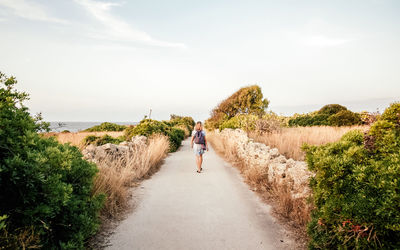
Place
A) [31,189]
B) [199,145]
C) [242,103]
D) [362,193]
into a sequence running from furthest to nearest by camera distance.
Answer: [242,103] < [199,145] < [362,193] < [31,189]

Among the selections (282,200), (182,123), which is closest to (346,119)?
(282,200)

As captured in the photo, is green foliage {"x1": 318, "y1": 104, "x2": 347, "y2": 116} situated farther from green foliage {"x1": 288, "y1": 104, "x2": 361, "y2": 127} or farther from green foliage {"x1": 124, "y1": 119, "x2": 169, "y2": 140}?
green foliage {"x1": 124, "y1": 119, "x2": 169, "y2": 140}

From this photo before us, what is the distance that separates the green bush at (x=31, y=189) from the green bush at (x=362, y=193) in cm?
275

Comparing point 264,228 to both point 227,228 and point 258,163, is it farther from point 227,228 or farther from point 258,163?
point 258,163

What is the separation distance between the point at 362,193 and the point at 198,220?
2859mm

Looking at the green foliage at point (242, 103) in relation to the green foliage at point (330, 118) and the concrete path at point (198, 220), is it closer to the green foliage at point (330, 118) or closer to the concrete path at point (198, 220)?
the green foliage at point (330, 118)

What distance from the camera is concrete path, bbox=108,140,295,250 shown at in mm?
3475

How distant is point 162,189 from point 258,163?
305 cm

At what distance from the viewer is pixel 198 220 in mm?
4277

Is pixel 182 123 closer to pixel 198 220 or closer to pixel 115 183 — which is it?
pixel 115 183

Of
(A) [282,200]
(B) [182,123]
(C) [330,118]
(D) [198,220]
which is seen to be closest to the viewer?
(D) [198,220]

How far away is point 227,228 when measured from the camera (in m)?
3.96

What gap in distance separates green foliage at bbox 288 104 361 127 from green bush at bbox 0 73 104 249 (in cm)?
1617

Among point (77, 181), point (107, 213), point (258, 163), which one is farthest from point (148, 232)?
point (258, 163)
